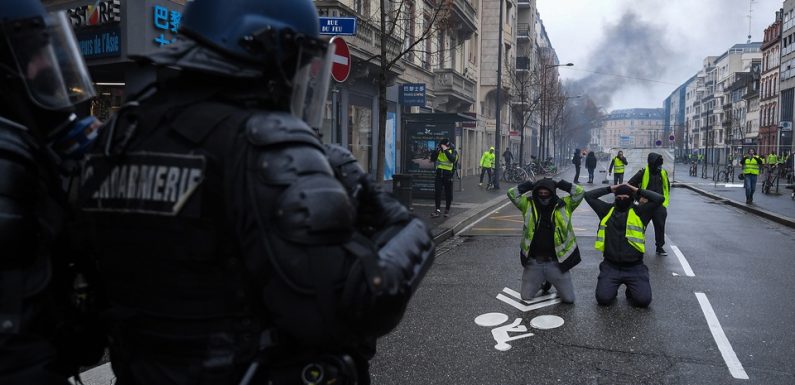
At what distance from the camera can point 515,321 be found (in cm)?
575

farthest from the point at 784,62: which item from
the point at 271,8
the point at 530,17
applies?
the point at 271,8

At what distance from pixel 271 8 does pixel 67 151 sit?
69cm

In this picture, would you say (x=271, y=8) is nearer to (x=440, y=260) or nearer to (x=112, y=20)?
(x=440, y=260)

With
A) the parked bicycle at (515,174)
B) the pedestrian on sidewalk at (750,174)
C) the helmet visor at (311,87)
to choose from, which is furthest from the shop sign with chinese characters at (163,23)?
the parked bicycle at (515,174)

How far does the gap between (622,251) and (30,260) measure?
5.91 meters

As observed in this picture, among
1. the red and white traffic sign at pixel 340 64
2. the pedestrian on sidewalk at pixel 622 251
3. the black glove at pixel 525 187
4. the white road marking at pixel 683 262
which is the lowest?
the white road marking at pixel 683 262

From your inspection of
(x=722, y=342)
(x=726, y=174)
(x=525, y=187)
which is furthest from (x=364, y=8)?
(x=726, y=174)

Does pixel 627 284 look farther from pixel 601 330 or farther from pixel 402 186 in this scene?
pixel 402 186

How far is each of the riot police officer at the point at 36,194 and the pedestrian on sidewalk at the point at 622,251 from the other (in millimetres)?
5407

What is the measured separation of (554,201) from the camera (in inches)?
269

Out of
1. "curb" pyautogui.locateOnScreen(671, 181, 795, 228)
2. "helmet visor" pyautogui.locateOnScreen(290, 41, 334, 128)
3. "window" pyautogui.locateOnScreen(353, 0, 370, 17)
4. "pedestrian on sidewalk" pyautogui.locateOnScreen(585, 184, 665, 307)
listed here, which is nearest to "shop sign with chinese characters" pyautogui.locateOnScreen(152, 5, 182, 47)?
"pedestrian on sidewalk" pyautogui.locateOnScreen(585, 184, 665, 307)

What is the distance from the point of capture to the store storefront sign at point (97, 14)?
1021 cm

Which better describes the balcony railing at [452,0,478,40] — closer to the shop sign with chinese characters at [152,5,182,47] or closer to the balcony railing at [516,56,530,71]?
the shop sign with chinese characters at [152,5,182,47]

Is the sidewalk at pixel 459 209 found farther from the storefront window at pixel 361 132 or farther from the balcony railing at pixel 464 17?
the balcony railing at pixel 464 17
